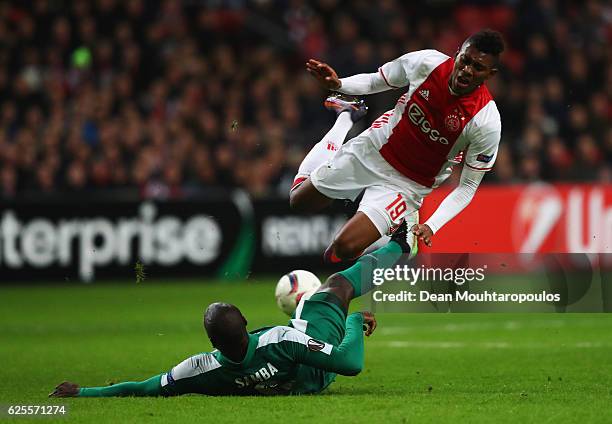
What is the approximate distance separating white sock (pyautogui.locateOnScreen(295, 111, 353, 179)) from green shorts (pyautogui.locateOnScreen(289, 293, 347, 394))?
189 centimetres

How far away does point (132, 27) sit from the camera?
18.9 m

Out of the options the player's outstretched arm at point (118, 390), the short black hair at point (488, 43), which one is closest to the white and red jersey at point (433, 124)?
the short black hair at point (488, 43)

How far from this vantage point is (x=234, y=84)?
719 inches

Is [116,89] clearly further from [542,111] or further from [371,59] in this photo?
[542,111]

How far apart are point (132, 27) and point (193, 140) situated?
3118 millimetres

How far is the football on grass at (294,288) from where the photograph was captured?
348 inches

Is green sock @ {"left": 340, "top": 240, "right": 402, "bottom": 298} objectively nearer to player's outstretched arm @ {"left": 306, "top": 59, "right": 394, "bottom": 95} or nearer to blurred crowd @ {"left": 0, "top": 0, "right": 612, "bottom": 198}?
player's outstretched arm @ {"left": 306, "top": 59, "right": 394, "bottom": 95}

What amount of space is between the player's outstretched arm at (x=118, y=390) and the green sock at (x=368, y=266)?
60.0 inches

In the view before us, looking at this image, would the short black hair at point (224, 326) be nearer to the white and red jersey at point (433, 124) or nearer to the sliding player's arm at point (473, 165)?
the sliding player's arm at point (473, 165)

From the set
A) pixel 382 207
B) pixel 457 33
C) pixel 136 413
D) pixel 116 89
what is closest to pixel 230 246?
pixel 116 89

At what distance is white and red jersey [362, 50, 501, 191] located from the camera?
800cm

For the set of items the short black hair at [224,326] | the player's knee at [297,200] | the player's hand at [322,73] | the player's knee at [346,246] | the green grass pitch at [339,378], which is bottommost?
the green grass pitch at [339,378]

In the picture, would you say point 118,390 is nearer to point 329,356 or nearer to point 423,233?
point 329,356

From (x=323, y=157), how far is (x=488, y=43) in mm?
1974
